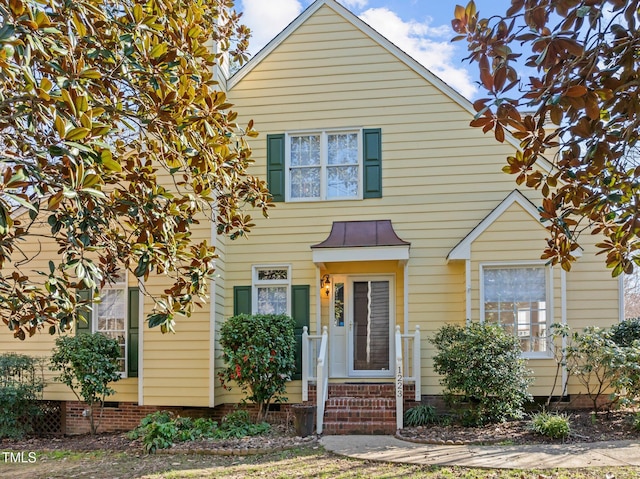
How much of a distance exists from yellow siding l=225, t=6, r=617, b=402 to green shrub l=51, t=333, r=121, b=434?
7.55 feet

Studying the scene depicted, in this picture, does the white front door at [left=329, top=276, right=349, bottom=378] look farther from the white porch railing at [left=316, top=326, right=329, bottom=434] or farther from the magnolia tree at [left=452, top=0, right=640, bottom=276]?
the magnolia tree at [left=452, top=0, right=640, bottom=276]

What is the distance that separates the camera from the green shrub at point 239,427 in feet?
30.9

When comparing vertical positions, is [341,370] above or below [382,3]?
below

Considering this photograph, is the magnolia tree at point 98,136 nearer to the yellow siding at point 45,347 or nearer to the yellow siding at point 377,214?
the yellow siding at point 377,214

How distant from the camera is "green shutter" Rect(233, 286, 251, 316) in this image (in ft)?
37.3

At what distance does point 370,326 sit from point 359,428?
2460mm

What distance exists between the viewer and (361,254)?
1054 cm

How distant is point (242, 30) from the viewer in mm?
7852

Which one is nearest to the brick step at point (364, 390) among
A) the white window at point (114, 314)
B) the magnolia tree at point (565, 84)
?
the white window at point (114, 314)

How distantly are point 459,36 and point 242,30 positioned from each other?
5.02m

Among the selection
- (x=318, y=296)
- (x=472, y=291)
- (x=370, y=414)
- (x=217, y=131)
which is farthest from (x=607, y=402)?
(x=217, y=131)

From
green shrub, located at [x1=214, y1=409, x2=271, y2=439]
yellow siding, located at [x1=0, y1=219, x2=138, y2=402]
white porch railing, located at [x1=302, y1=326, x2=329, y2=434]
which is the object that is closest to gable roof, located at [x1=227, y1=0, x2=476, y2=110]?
yellow siding, located at [x1=0, y1=219, x2=138, y2=402]

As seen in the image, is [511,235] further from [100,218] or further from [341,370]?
[100,218]

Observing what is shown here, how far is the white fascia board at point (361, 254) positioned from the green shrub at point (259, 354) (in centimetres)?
137
